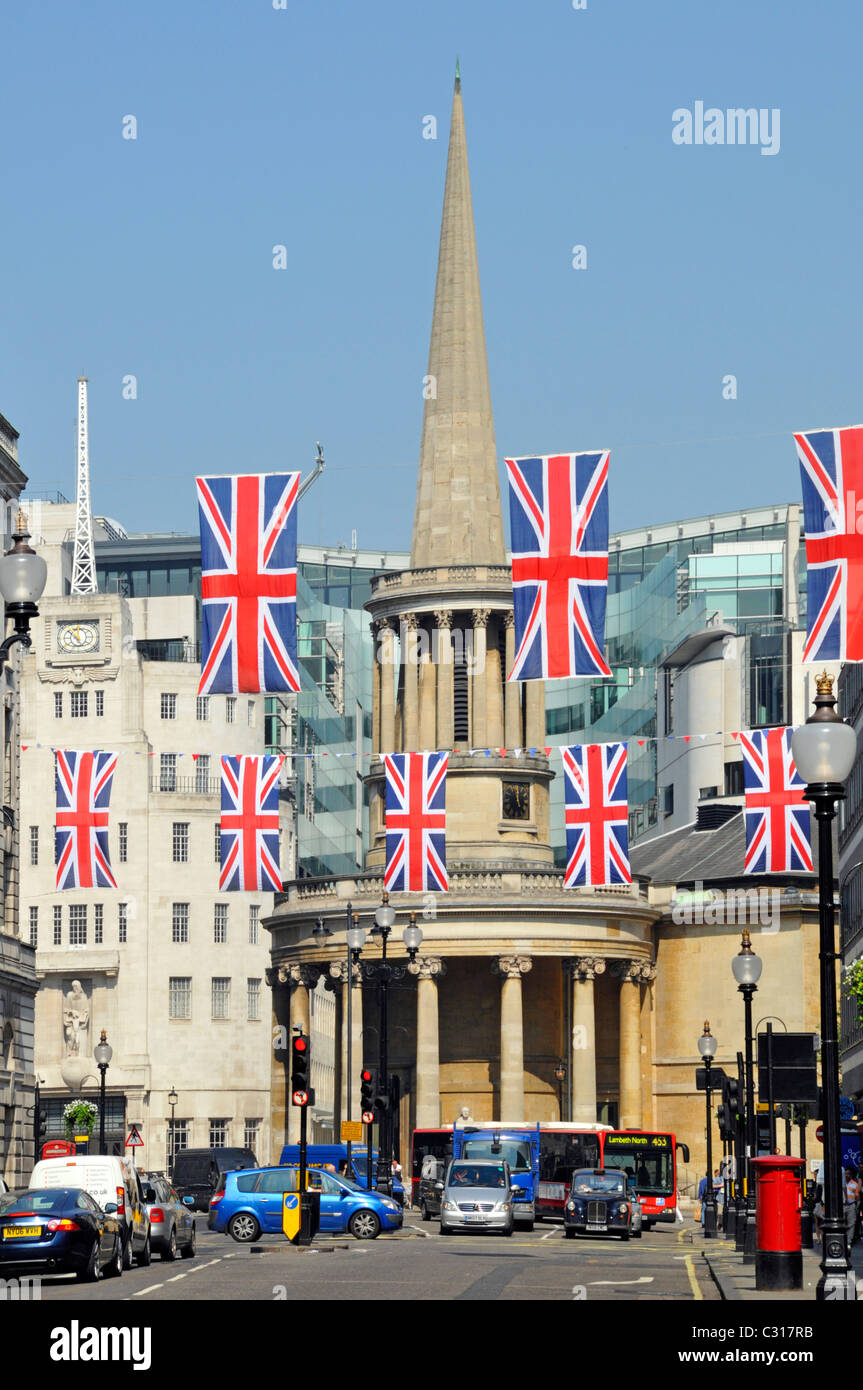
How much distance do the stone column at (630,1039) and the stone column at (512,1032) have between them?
15.1ft

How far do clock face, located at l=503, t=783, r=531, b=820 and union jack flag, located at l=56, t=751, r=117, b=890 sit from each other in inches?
1230

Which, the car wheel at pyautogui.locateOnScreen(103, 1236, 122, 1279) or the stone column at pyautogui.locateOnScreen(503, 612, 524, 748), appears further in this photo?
the stone column at pyautogui.locateOnScreen(503, 612, 524, 748)

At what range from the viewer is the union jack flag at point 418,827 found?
6962 cm

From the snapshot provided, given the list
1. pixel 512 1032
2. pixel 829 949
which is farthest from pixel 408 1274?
pixel 512 1032

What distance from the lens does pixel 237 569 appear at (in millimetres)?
51250

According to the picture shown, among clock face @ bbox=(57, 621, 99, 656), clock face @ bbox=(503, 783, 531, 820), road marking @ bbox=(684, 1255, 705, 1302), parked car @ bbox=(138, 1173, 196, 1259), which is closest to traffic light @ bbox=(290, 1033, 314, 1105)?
parked car @ bbox=(138, 1173, 196, 1259)

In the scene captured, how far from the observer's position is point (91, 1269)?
34.2 meters

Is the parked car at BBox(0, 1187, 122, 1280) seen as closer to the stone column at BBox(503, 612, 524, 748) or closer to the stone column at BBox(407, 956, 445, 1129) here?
the stone column at BBox(407, 956, 445, 1129)

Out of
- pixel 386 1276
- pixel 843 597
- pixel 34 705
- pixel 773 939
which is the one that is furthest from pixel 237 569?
pixel 34 705

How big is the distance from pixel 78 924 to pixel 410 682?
42.1 metres

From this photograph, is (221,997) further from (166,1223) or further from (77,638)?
(166,1223)

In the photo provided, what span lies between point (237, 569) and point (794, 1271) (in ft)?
75.3

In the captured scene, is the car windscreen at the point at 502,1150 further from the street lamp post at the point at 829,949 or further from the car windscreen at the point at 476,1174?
the street lamp post at the point at 829,949

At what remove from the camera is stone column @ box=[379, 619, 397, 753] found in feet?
320
